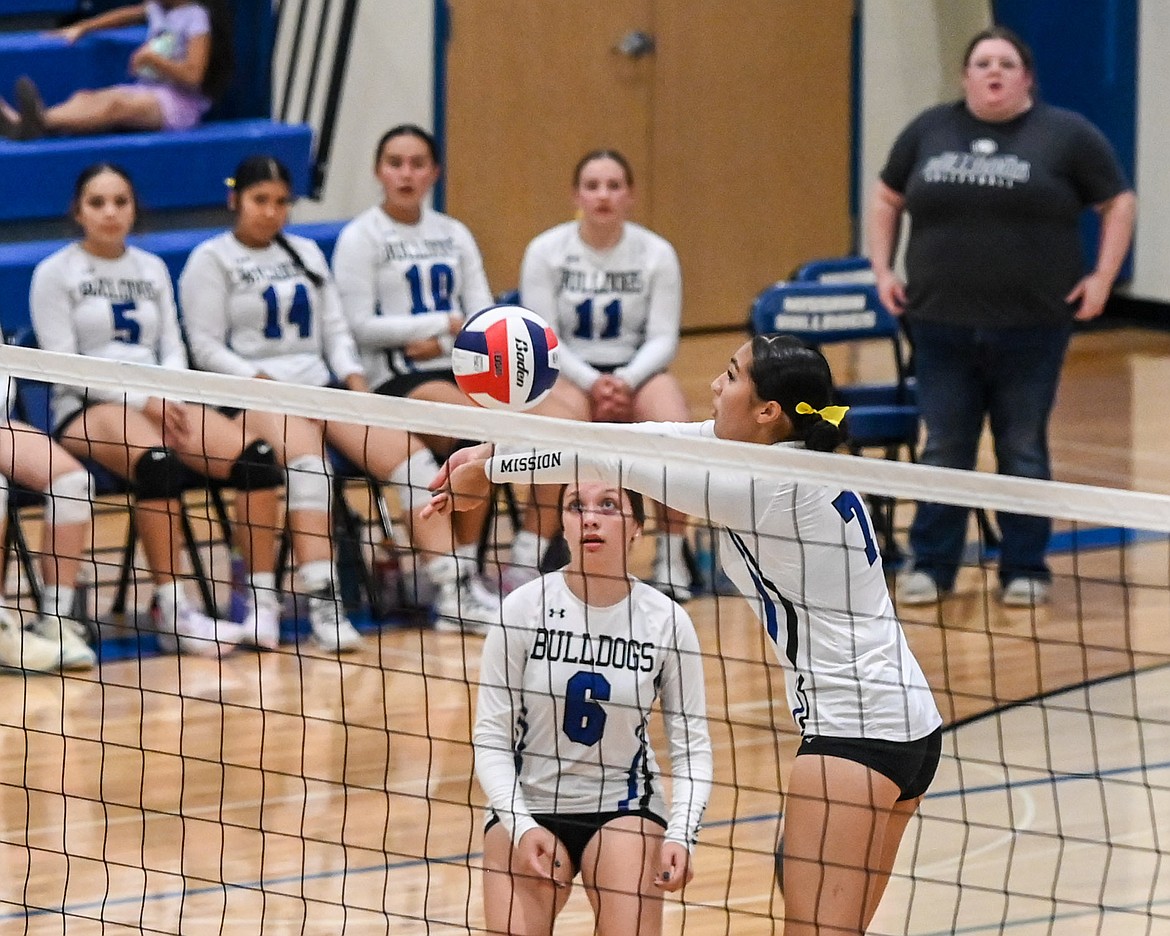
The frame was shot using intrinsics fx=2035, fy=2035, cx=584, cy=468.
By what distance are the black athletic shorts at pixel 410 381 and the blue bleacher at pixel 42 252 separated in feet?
4.34

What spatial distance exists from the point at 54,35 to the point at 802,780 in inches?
278

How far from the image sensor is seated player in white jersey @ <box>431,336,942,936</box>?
11.8 ft

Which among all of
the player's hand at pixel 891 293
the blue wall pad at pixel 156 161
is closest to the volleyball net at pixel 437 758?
the player's hand at pixel 891 293

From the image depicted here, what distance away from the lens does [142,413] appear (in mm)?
6691

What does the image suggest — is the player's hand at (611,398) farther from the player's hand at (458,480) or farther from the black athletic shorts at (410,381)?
the player's hand at (458,480)

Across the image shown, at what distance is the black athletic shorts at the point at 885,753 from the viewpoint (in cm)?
364

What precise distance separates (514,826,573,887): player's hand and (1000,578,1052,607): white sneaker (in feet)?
11.9

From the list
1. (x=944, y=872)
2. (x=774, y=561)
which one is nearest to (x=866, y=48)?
(x=944, y=872)

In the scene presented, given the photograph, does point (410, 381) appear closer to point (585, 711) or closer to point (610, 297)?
point (610, 297)

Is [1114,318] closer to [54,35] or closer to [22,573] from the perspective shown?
[54,35]

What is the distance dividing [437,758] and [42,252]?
3301mm

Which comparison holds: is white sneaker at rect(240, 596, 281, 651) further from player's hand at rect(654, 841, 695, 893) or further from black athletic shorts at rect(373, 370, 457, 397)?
player's hand at rect(654, 841, 695, 893)

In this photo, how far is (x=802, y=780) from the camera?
3.61m

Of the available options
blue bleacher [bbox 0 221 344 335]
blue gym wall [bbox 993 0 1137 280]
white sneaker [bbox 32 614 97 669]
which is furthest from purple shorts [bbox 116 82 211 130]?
blue gym wall [bbox 993 0 1137 280]
